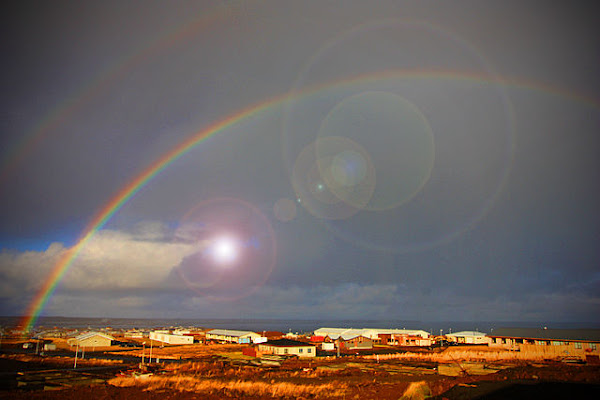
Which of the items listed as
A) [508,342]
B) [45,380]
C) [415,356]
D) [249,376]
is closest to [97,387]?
[45,380]

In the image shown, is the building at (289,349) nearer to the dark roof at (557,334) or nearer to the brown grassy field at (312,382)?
the brown grassy field at (312,382)

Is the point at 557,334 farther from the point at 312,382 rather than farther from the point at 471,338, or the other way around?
the point at 312,382

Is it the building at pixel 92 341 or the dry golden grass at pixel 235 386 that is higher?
the dry golden grass at pixel 235 386

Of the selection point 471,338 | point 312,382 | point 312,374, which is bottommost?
point 471,338

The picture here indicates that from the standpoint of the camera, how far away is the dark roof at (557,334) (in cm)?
7162

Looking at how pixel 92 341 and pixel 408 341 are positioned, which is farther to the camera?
pixel 408 341

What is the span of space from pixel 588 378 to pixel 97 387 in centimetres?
4029

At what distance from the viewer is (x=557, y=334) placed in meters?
77.2

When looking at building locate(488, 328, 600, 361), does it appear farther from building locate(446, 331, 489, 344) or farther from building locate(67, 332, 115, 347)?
building locate(67, 332, 115, 347)

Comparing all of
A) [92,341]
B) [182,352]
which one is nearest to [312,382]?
[182,352]

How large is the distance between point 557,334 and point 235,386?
6630 centimetres

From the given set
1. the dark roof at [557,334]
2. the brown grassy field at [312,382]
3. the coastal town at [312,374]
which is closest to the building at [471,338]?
the dark roof at [557,334]

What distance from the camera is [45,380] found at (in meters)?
39.2

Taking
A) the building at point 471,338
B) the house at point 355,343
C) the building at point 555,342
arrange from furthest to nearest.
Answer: the building at point 471,338, the house at point 355,343, the building at point 555,342
